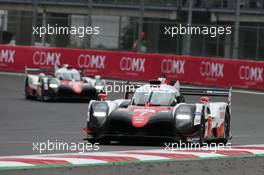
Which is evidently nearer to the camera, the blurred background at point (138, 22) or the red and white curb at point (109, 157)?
the red and white curb at point (109, 157)

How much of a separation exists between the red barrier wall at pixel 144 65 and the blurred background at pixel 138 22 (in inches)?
110

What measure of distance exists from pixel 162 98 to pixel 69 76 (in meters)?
11.7

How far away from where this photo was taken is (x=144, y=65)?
119 feet

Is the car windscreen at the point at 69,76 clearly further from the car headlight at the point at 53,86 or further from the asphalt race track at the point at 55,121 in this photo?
the asphalt race track at the point at 55,121

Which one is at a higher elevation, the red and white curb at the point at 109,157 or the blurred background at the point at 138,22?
the blurred background at the point at 138,22

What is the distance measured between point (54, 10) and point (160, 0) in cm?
547

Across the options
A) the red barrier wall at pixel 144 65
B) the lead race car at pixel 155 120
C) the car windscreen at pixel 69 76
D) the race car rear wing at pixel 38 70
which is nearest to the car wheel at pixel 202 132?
the lead race car at pixel 155 120

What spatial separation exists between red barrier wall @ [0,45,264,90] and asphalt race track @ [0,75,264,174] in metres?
1.94

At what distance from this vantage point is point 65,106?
24781mm

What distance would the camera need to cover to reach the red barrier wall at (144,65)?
1307 inches

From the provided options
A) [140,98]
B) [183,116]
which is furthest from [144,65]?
[183,116]

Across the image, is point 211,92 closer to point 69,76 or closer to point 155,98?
point 155,98

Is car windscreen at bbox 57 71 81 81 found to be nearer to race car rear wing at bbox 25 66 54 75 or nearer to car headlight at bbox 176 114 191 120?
race car rear wing at bbox 25 66 54 75

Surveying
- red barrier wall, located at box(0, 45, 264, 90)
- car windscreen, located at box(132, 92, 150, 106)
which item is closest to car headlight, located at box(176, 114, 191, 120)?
car windscreen, located at box(132, 92, 150, 106)
